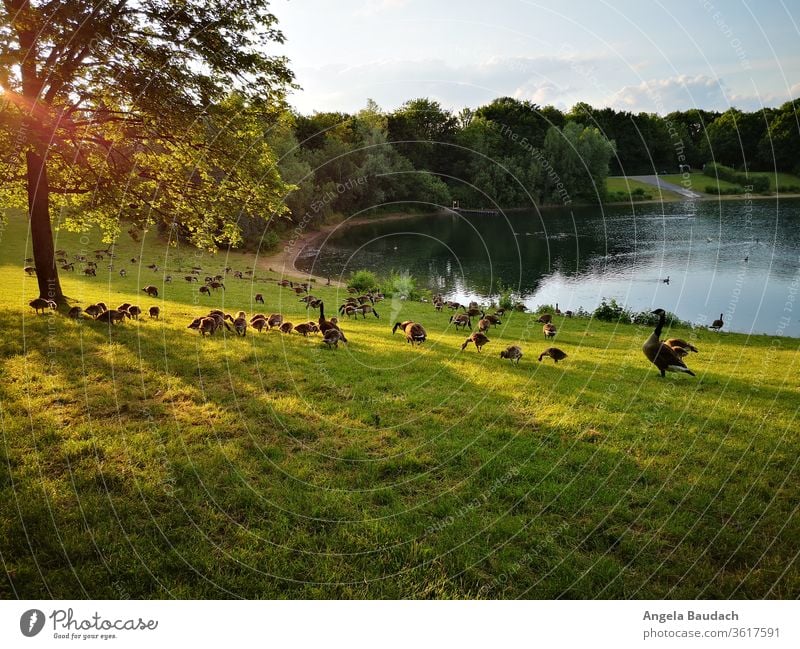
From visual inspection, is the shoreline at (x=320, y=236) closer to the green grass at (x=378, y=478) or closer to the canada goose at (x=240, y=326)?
the canada goose at (x=240, y=326)

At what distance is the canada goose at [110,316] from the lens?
13.4m

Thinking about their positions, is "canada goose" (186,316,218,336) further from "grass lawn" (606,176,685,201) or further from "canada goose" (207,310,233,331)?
"grass lawn" (606,176,685,201)

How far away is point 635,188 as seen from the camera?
343 feet

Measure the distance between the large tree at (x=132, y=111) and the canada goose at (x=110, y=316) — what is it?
339 centimetres

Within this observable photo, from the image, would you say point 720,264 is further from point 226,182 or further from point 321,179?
point 321,179

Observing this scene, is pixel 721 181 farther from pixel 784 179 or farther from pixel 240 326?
pixel 240 326

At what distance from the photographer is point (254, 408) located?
8172 millimetres

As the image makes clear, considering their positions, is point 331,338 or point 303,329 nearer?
point 331,338

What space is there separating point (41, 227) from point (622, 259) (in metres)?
52.6

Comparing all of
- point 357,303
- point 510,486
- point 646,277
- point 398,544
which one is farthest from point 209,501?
point 646,277
